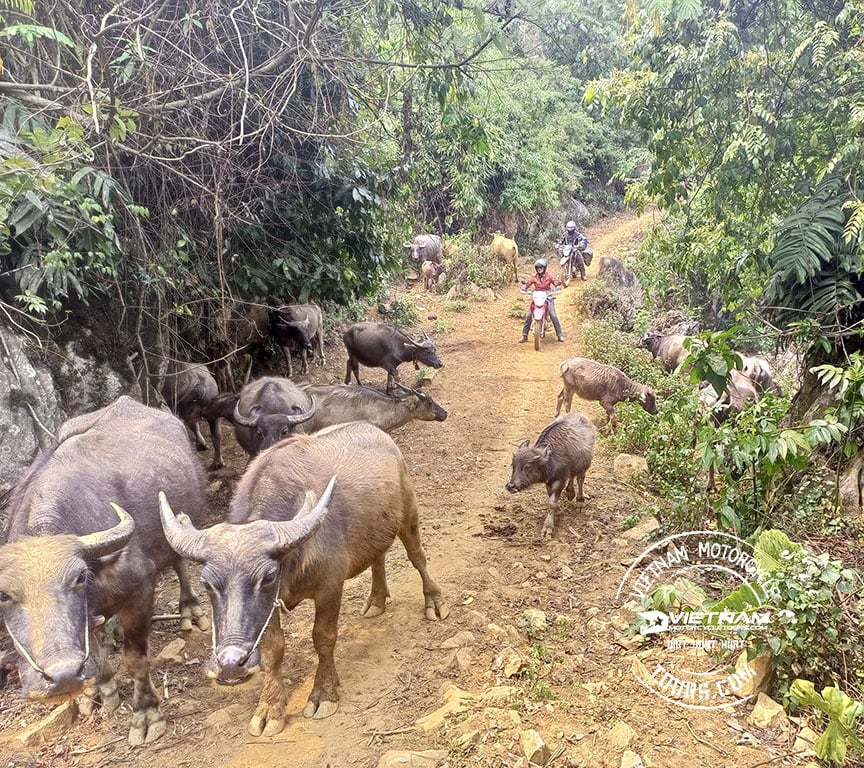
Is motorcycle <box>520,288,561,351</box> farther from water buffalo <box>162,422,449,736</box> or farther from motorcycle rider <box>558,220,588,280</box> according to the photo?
water buffalo <box>162,422,449,736</box>

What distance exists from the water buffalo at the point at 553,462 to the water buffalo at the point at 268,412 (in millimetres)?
2581

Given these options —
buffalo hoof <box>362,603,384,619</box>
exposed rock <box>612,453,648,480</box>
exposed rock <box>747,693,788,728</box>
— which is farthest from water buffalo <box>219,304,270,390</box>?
exposed rock <box>747,693,788,728</box>

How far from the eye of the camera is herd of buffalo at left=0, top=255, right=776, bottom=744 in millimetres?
3441

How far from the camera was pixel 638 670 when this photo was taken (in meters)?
4.07

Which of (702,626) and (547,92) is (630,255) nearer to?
(547,92)

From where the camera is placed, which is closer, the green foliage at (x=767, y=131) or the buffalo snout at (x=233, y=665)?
Result: the buffalo snout at (x=233, y=665)

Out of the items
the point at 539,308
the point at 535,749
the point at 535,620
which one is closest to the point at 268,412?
the point at 535,620

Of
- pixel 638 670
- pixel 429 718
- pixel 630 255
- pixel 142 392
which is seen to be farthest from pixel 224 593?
pixel 630 255

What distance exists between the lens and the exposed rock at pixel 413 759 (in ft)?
11.5

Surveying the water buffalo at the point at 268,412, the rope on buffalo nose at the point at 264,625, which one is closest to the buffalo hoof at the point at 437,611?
the rope on buffalo nose at the point at 264,625

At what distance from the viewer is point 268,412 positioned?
307 inches

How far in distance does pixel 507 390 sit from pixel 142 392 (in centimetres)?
673

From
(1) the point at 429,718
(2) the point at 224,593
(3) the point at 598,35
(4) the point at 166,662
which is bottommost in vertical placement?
(4) the point at 166,662

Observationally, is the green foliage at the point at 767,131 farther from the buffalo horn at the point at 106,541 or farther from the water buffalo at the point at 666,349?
the buffalo horn at the point at 106,541
